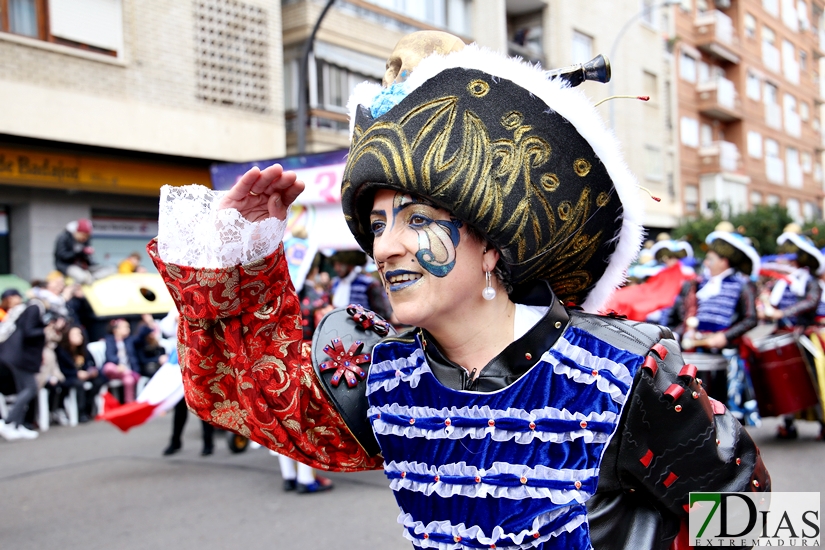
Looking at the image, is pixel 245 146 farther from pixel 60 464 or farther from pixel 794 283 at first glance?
pixel 794 283

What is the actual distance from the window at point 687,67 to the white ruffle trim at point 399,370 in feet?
107

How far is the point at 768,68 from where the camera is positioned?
38688mm

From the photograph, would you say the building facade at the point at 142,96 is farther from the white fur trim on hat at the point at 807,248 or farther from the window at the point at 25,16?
the white fur trim on hat at the point at 807,248

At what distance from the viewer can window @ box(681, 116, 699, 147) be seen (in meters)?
31.4

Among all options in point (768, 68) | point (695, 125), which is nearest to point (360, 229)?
point (695, 125)

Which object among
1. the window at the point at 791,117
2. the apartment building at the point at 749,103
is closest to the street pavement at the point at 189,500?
the apartment building at the point at 749,103

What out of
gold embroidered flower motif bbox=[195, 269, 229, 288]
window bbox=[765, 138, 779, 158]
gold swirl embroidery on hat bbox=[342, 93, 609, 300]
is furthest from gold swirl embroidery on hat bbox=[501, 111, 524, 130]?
window bbox=[765, 138, 779, 158]

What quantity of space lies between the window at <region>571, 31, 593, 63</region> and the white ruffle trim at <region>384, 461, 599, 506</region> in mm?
24985

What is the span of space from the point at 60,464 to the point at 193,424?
245cm

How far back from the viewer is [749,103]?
35906 millimetres

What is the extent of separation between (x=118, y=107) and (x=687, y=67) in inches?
1031

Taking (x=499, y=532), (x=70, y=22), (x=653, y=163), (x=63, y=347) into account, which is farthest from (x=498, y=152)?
(x=653, y=163)

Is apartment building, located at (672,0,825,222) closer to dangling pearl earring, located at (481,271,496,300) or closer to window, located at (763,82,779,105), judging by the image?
window, located at (763,82,779,105)

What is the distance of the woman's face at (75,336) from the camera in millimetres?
9552
